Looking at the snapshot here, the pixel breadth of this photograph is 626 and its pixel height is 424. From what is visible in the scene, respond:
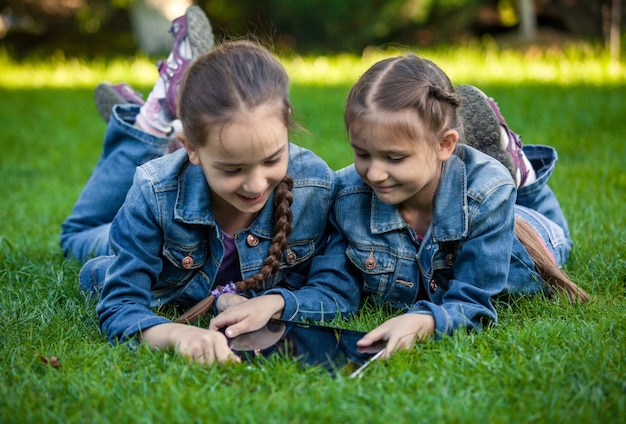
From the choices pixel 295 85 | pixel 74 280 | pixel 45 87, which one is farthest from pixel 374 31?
pixel 74 280

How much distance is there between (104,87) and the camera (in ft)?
14.6

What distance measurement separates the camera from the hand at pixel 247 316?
2.76 meters

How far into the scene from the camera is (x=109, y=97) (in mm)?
4438

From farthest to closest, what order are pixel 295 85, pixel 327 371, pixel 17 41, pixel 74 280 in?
1. pixel 17 41
2. pixel 295 85
3. pixel 74 280
4. pixel 327 371

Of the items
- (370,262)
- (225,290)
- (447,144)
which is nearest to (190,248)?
(225,290)

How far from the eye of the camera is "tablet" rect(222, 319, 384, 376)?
103 inches

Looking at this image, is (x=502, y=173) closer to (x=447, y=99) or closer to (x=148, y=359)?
(x=447, y=99)

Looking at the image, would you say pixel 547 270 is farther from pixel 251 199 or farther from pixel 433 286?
pixel 251 199

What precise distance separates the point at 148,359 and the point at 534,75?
683cm

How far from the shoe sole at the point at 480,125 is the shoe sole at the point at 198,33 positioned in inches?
56.0

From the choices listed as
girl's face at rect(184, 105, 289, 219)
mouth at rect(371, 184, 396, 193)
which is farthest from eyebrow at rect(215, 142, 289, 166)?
mouth at rect(371, 184, 396, 193)

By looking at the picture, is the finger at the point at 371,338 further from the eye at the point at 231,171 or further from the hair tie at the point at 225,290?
the eye at the point at 231,171

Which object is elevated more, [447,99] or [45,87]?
[447,99]

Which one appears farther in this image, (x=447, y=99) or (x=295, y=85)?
(x=295, y=85)
